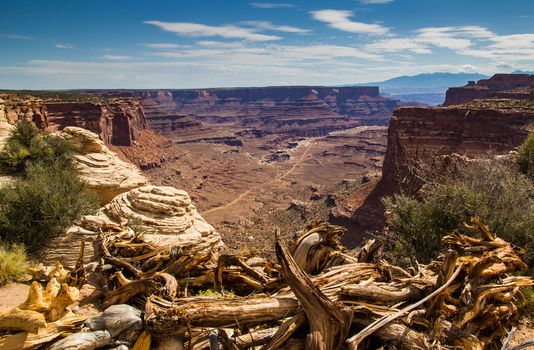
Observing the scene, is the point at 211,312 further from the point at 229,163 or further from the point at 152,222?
the point at 229,163

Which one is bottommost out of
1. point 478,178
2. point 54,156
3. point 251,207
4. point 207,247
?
point 251,207

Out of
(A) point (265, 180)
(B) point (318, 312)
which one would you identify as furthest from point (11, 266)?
(A) point (265, 180)

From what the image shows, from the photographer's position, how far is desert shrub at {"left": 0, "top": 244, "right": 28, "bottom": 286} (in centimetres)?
777

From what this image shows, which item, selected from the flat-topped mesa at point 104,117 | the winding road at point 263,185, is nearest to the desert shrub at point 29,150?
the winding road at point 263,185

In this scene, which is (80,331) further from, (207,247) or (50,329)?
(207,247)

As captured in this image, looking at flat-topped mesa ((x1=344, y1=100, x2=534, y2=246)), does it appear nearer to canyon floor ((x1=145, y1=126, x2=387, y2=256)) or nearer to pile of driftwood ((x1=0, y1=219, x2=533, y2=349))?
canyon floor ((x1=145, y1=126, x2=387, y2=256))

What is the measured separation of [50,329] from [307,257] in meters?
3.62

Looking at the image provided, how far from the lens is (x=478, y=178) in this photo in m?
14.9

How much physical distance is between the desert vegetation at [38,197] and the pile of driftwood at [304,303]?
13.3 ft

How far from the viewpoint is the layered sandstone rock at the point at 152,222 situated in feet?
33.4

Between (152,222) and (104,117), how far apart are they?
6940cm

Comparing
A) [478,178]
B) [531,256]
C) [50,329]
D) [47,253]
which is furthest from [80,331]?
[478,178]

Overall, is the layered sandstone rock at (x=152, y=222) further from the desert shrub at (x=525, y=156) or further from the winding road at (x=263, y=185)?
the winding road at (x=263, y=185)

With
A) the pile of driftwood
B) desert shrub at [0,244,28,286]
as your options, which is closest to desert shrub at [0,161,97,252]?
desert shrub at [0,244,28,286]
